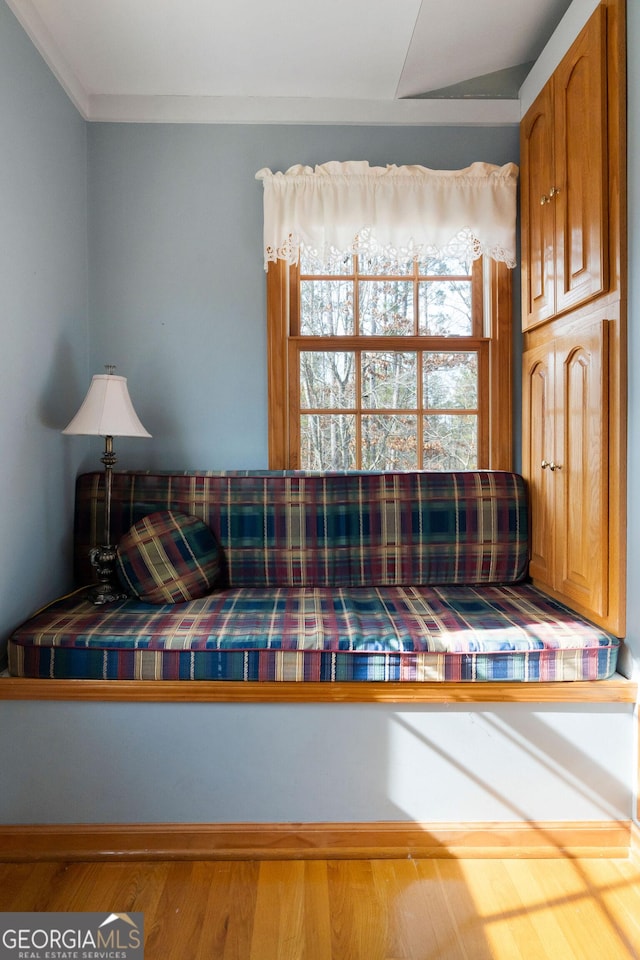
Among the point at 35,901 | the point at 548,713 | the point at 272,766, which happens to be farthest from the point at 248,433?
the point at 35,901

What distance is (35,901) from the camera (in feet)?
5.48

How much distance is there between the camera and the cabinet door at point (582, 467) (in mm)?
1950

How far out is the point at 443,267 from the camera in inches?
110

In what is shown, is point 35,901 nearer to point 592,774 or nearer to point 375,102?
point 592,774

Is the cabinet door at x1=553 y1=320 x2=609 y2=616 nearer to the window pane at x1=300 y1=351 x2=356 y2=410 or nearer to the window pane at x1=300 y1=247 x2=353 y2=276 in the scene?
the window pane at x1=300 y1=351 x2=356 y2=410

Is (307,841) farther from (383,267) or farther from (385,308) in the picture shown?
(383,267)

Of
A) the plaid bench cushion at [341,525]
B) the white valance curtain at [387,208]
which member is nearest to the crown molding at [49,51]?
the white valance curtain at [387,208]

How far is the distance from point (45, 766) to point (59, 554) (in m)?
0.80

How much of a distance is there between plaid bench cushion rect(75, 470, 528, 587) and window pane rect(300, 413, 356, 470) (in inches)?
8.6

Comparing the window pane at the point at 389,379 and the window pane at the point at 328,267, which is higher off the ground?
the window pane at the point at 328,267

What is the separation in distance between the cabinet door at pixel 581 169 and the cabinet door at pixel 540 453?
298mm

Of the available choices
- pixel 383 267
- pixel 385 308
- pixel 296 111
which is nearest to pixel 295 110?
pixel 296 111

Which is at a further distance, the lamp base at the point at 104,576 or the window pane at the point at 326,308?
the window pane at the point at 326,308
